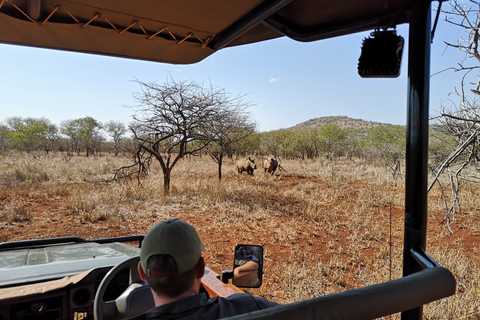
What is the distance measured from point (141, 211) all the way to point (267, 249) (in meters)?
3.57

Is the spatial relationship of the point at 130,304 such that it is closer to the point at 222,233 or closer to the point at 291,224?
the point at 222,233

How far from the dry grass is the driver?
2875mm

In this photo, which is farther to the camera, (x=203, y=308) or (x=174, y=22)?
(x=174, y=22)

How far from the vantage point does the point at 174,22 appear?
1722 millimetres

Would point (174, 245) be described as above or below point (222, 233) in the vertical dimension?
above

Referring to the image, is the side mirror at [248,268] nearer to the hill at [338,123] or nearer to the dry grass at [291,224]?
the dry grass at [291,224]

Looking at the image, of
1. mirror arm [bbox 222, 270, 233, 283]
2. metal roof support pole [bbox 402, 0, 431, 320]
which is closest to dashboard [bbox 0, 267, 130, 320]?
mirror arm [bbox 222, 270, 233, 283]

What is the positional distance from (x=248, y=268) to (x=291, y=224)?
18.5 ft

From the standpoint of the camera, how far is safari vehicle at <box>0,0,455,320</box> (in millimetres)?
1376

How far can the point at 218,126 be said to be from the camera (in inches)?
428

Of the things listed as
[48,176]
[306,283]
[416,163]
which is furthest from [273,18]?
[48,176]

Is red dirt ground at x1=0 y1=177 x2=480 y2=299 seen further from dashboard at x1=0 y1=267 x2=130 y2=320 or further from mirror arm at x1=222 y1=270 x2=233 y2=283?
dashboard at x1=0 y1=267 x2=130 y2=320

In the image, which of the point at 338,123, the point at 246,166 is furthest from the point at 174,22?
the point at 338,123

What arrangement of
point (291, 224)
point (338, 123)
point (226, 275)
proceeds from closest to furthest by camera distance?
point (226, 275) → point (291, 224) → point (338, 123)
